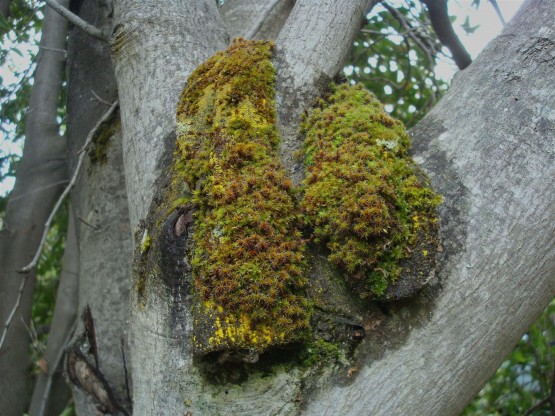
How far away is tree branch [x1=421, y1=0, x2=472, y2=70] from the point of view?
122 inches

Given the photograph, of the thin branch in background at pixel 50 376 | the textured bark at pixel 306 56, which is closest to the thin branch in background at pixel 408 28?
the textured bark at pixel 306 56

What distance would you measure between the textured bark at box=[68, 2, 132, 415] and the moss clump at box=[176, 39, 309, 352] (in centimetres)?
113

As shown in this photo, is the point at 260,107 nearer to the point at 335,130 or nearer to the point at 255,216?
the point at 335,130

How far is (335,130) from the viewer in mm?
1754

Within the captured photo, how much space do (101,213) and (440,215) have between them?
1839mm

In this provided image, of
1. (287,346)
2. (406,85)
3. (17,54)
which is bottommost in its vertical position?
(287,346)

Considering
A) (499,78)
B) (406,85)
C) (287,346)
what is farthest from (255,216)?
(406,85)

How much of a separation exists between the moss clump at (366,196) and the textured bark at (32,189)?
2.17 m

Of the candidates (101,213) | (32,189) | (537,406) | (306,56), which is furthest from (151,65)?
(537,406)

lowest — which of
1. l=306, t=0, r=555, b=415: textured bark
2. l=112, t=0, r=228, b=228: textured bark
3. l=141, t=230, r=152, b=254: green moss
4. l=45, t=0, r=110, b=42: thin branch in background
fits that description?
l=306, t=0, r=555, b=415: textured bark

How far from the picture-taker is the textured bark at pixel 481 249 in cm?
151

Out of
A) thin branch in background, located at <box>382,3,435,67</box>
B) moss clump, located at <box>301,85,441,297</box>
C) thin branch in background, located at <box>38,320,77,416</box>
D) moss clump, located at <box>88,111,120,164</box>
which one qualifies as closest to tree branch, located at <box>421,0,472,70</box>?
thin branch in background, located at <box>382,3,435,67</box>

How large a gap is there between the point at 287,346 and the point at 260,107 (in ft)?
2.42

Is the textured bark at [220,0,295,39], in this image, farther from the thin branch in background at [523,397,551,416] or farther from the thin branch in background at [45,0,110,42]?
the thin branch in background at [523,397,551,416]
